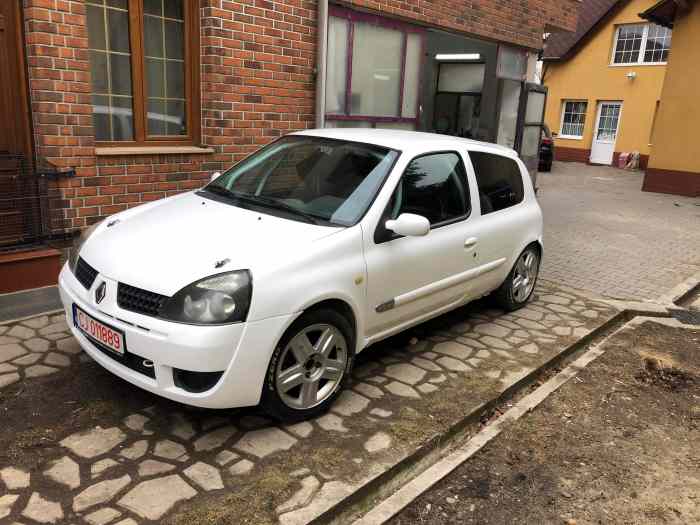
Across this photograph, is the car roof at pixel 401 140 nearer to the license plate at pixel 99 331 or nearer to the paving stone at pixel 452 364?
the paving stone at pixel 452 364

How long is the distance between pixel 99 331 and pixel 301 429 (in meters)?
1.29

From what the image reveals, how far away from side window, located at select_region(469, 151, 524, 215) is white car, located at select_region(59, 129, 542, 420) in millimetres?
26

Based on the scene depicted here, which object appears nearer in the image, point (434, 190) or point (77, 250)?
point (77, 250)

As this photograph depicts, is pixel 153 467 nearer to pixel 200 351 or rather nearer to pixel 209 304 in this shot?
pixel 200 351

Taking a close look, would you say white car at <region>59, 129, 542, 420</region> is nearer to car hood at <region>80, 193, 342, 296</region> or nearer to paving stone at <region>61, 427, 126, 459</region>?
car hood at <region>80, 193, 342, 296</region>

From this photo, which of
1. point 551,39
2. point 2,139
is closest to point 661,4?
point 551,39

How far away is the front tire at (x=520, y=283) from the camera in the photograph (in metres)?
5.69

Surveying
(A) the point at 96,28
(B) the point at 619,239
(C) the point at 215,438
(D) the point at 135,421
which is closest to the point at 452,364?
(C) the point at 215,438

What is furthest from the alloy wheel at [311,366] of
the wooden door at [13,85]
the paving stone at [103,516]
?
the wooden door at [13,85]

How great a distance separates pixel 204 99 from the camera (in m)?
6.66

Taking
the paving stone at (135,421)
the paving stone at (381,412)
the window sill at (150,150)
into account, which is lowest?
the paving stone at (381,412)

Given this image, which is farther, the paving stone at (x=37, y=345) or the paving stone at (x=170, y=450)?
the paving stone at (x=37, y=345)

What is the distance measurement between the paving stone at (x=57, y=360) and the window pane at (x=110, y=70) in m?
2.61

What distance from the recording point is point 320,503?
2.92 meters
